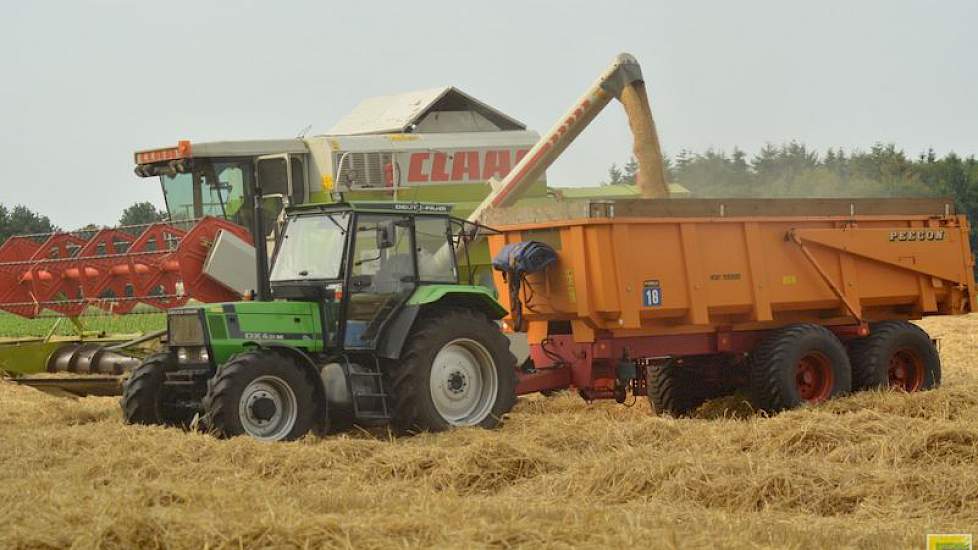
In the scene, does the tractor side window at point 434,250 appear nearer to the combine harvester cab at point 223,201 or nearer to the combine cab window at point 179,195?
the combine harvester cab at point 223,201

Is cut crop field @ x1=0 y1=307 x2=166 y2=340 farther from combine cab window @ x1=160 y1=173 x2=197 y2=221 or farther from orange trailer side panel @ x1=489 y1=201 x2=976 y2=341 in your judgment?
orange trailer side panel @ x1=489 y1=201 x2=976 y2=341

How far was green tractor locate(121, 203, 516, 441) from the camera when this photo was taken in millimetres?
10820

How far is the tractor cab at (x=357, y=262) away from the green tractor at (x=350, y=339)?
11 mm

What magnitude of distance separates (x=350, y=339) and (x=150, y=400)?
1603mm

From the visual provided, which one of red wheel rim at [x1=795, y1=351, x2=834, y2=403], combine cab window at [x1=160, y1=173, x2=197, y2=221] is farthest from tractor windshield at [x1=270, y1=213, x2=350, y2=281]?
combine cab window at [x1=160, y1=173, x2=197, y2=221]

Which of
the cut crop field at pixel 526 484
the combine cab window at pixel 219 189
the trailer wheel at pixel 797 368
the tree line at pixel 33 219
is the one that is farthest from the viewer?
the tree line at pixel 33 219

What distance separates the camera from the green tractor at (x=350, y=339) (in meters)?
10.8

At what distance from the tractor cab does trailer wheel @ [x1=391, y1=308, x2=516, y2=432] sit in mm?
334

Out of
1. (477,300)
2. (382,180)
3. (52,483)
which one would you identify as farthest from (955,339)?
(52,483)

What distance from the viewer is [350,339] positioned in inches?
442

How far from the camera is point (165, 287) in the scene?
559 inches

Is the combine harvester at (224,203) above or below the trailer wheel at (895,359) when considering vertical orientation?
above

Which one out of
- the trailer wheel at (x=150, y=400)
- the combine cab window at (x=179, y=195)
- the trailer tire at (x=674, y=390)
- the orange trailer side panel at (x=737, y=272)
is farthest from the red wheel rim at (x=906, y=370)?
the combine cab window at (x=179, y=195)

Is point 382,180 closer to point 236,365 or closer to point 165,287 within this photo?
point 165,287
